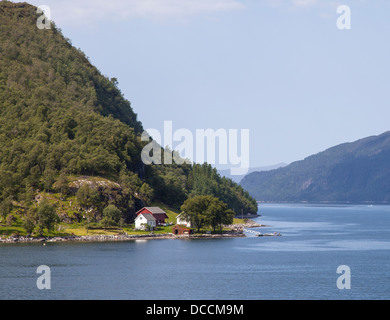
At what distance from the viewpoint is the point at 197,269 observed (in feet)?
365

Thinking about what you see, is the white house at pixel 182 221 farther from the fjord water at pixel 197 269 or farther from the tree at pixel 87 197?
the tree at pixel 87 197

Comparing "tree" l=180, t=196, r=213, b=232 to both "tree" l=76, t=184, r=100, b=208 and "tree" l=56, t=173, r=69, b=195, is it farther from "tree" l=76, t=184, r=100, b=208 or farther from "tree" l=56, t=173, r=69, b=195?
"tree" l=56, t=173, r=69, b=195

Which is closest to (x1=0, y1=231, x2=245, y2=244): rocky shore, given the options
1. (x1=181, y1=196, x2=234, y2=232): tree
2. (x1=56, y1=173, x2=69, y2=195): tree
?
(x1=181, y1=196, x2=234, y2=232): tree

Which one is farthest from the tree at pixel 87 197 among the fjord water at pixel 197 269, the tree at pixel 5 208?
the fjord water at pixel 197 269

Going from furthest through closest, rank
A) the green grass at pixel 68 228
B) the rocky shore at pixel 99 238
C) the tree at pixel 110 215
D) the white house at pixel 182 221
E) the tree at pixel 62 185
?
the tree at pixel 62 185 → the white house at pixel 182 221 → the tree at pixel 110 215 → the green grass at pixel 68 228 → the rocky shore at pixel 99 238

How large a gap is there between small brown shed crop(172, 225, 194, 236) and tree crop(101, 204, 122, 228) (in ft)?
53.2

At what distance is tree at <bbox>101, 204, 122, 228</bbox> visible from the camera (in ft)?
557

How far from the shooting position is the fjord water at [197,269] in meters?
88.9

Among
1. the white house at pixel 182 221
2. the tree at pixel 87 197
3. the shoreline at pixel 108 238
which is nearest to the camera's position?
the shoreline at pixel 108 238

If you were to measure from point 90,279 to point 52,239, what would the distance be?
58.7m

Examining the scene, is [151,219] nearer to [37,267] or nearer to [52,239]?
[52,239]

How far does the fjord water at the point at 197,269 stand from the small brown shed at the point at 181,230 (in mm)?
12644
